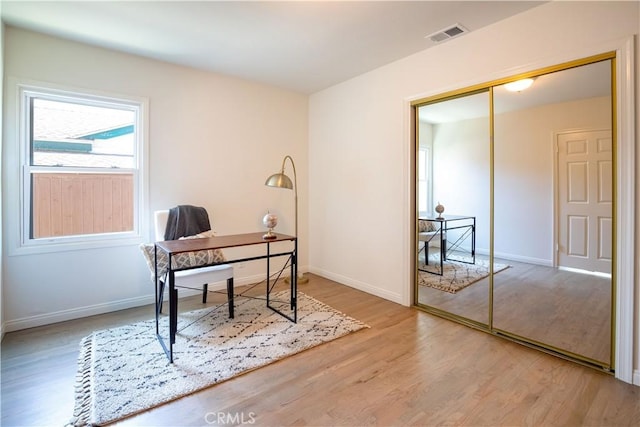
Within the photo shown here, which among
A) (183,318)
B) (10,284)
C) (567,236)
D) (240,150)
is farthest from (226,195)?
(567,236)

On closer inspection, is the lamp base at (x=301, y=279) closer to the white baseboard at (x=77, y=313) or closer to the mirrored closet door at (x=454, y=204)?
the white baseboard at (x=77, y=313)

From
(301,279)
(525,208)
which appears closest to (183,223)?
(301,279)

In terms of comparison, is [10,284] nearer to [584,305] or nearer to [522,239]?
[522,239]

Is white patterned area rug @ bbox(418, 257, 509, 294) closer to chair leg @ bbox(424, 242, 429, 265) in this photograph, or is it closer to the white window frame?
chair leg @ bbox(424, 242, 429, 265)

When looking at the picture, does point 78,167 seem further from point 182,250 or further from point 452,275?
point 452,275

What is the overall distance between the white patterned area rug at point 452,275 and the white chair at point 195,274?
78.8 inches

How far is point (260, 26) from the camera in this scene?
8.51ft

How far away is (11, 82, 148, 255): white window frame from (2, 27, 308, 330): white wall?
0.17 feet

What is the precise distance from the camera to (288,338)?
8.27 ft

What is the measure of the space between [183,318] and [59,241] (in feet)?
4.42

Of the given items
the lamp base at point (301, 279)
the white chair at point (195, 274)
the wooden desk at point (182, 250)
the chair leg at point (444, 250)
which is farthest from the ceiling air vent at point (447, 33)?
the lamp base at point (301, 279)

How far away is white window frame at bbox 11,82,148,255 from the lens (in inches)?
105

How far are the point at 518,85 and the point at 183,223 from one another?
10.7 feet

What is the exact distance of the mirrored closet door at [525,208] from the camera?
217 centimetres
